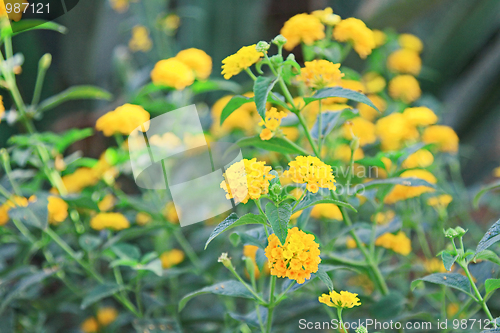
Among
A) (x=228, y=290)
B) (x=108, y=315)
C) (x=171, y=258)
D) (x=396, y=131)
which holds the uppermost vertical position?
(x=396, y=131)

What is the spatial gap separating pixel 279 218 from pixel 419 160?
462 millimetres

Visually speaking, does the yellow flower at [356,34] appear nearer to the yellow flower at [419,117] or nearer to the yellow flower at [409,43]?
the yellow flower at [419,117]

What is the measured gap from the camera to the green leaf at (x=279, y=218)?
0.36 meters

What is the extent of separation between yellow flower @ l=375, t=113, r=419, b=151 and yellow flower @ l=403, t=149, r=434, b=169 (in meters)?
0.04

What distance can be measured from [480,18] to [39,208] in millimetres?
1194

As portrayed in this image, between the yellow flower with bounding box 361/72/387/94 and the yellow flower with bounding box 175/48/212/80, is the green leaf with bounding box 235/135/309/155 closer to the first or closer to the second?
the yellow flower with bounding box 175/48/212/80

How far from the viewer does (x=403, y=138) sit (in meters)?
0.74

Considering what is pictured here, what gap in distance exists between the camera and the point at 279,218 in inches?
14.6

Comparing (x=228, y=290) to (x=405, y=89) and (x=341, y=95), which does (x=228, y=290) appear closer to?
(x=341, y=95)

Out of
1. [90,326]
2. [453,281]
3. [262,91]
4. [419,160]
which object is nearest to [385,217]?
[419,160]

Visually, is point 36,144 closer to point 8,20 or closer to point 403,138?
point 8,20

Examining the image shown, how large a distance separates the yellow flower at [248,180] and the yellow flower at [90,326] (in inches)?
22.2

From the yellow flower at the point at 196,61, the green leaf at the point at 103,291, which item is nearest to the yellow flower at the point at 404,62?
the yellow flower at the point at 196,61

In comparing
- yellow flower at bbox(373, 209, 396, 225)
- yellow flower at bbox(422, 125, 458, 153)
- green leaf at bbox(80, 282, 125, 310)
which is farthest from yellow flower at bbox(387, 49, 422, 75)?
green leaf at bbox(80, 282, 125, 310)
